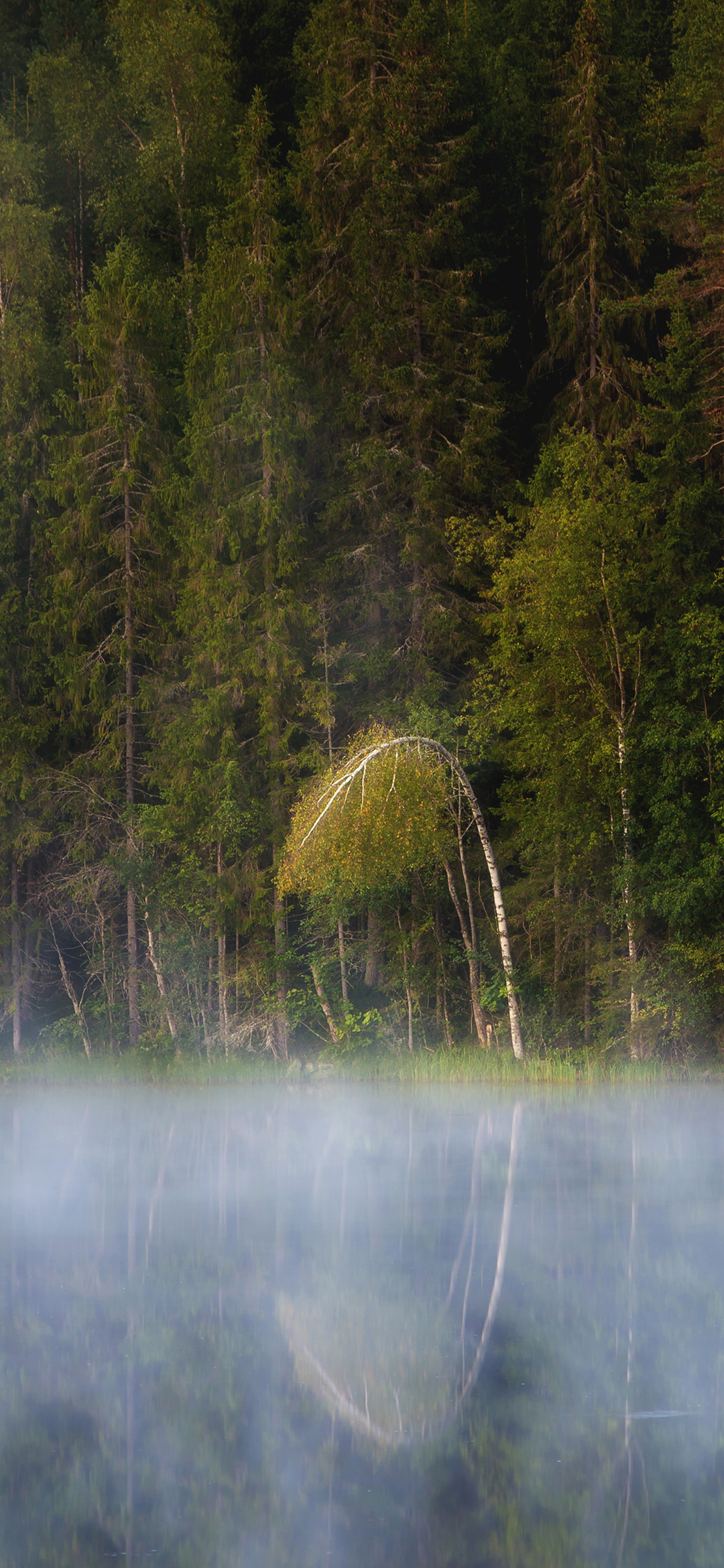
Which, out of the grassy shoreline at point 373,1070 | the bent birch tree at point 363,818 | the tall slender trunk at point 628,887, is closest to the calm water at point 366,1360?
the grassy shoreline at point 373,1070

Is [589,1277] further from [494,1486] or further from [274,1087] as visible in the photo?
[274,1087]

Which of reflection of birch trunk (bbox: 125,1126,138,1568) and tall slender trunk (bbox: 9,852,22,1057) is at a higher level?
reflection of birch trunk (bbox: 125,1126,138,1568)

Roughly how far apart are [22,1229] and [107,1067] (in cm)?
1380

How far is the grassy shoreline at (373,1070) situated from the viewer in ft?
66.6

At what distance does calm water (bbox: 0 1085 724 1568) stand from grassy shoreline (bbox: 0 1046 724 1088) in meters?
5.50

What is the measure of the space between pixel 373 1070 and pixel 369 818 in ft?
13.8

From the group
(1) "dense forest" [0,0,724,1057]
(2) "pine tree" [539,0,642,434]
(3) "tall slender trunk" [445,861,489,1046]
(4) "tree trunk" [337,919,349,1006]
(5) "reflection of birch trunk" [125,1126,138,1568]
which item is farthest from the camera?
(4) "tree trunk" [337,919,349,1006]

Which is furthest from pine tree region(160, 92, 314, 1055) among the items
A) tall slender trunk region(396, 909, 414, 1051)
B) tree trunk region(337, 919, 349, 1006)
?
tall slender trunk region(396, 909, 414, 1051)

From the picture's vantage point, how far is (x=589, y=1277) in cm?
927

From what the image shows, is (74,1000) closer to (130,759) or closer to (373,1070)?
(130,759)

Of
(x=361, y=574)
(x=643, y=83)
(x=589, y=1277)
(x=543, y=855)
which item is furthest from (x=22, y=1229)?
(x=643, y=83)

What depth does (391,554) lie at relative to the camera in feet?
82.8

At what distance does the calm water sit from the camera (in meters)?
5.21

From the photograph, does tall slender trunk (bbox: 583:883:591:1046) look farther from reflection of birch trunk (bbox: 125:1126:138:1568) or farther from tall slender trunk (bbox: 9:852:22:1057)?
reflection of birch trunk (bbox: 125:1126:138:1568)
